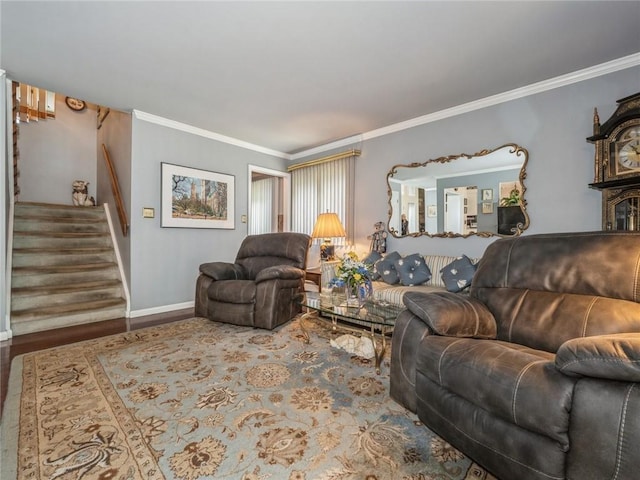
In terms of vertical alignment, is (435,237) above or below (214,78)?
below

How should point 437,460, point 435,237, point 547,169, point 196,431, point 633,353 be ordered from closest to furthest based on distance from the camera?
point 633,353, point 437,460, point 196,431, point 547,169, point 435,237

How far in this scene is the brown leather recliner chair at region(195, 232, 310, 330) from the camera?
3.16m

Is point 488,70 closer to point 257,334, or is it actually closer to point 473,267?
point 473,267

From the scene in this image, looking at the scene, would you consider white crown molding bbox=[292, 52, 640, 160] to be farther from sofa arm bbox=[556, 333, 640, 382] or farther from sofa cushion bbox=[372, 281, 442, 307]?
sofa arm bbox=[556, 333, 640, 382]

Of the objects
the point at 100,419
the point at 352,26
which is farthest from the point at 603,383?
the point at 352,26

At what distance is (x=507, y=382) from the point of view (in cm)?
114

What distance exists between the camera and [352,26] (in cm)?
222

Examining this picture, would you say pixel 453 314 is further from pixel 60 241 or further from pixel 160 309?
pixel 60 241

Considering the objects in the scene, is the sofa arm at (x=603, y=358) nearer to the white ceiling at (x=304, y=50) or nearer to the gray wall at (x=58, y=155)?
the white ceiling at (x=304, y=50)

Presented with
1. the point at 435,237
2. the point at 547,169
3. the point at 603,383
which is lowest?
the point at 603,383

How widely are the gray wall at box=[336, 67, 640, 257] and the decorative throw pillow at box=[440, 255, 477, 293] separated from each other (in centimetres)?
42

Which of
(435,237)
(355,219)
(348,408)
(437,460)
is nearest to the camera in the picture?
(437,460)

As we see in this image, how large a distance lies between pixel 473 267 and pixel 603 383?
228 centimetres

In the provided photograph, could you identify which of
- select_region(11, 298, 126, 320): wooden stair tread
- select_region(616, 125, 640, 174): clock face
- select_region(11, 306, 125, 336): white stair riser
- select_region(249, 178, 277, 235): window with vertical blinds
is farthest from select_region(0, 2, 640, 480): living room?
select_region(249, 178, 277, 235): window with vertical blinds
